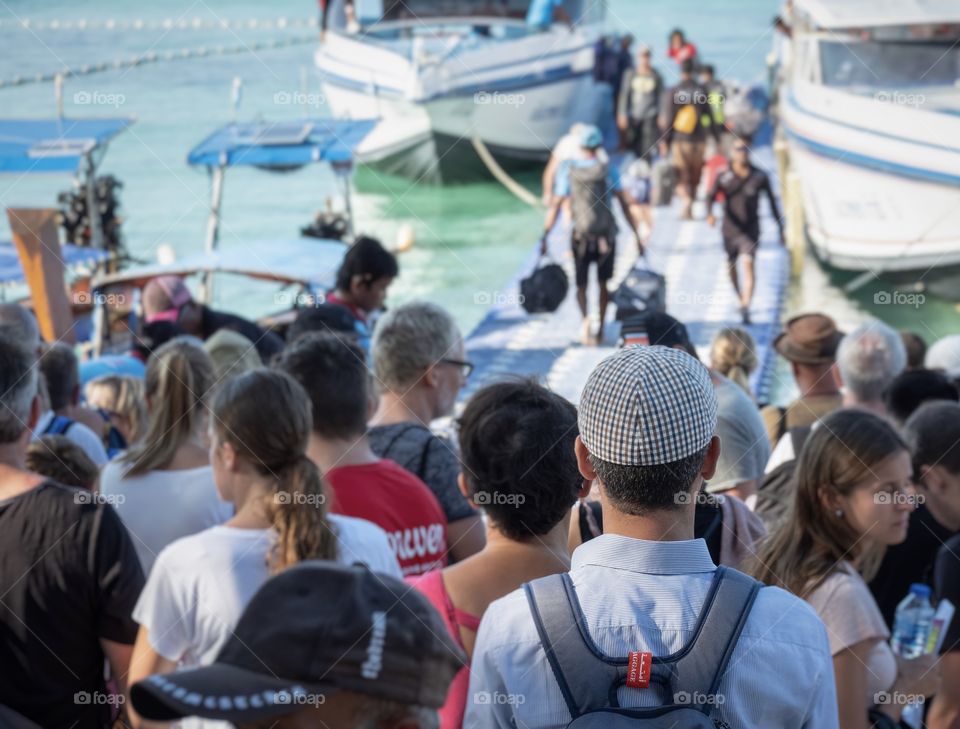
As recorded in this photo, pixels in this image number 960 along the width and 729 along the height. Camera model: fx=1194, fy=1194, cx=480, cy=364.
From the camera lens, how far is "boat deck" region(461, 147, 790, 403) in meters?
9.01

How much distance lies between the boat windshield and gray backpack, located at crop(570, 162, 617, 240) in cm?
467

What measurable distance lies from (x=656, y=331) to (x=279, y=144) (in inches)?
280

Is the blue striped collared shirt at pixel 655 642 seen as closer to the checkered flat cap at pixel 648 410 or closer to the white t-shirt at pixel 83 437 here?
the checkered flat cap at pixel 648 410

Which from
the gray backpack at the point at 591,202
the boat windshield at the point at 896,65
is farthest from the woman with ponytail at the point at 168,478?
the boat windshield at the point at 896,65

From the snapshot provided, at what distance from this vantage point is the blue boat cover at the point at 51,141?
9.38 m

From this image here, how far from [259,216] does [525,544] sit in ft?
55.4

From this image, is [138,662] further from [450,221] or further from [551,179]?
[450,221]

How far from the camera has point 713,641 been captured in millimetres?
1788

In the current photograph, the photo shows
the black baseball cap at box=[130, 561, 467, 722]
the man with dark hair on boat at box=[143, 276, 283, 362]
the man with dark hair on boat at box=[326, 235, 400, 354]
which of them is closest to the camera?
the black baseball cap at box=[130, 561, 467, 722]

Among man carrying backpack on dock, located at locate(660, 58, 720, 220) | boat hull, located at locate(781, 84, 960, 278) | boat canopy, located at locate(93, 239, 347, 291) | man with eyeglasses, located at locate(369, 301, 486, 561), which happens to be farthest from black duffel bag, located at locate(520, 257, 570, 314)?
man with eyeglasses, located at locate(369, 301, 486, 561)

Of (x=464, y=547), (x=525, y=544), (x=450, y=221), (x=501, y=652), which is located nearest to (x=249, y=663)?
(x=501, y=652)

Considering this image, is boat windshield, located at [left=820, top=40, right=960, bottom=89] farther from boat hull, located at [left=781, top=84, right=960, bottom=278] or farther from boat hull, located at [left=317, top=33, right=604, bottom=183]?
boat hull, located at [left=317, top=33, right=604, bottom=183]

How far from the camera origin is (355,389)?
3.31 meters

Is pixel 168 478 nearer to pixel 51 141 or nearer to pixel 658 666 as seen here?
pixel 658 666
